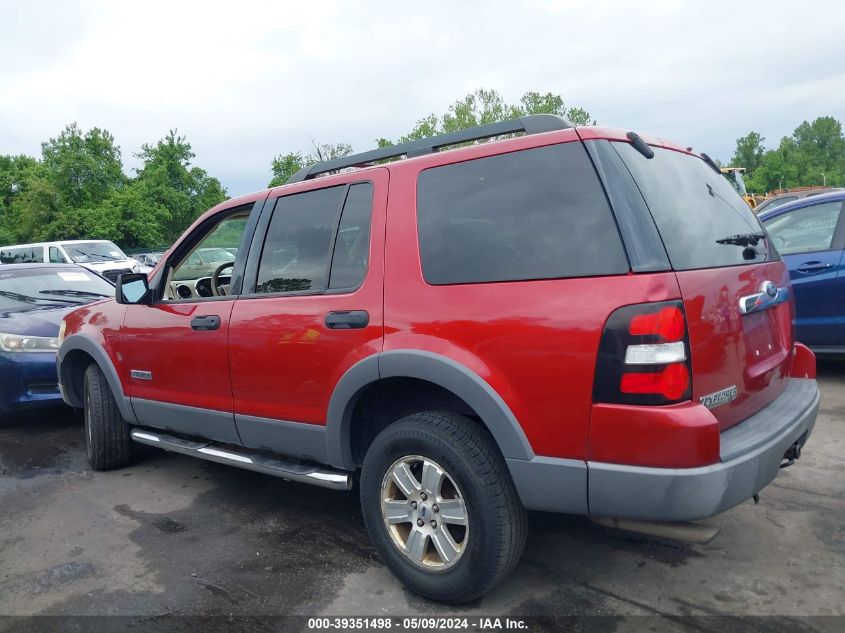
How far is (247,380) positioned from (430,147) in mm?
1530

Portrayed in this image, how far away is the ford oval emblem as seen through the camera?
277cm

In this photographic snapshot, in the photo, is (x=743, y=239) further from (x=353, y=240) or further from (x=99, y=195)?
(x=99, y=195)

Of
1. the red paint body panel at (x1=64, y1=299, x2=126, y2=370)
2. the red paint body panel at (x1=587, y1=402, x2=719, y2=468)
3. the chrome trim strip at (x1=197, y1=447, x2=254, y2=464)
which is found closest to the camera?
the red paint body panel at (x1=587, y1=402, x2=719, y2=468)

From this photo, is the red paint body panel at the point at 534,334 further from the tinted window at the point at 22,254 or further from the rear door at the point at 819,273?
the tinted window at the point at 22,254

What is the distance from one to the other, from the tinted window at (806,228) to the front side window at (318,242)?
4.27 m

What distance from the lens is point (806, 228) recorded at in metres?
6.00

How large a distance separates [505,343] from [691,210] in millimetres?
945

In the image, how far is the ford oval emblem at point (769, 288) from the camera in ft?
9.09

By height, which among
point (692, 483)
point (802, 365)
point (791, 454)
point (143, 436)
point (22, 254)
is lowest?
point (143, 436)

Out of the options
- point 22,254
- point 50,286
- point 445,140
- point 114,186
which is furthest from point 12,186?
point 445,140

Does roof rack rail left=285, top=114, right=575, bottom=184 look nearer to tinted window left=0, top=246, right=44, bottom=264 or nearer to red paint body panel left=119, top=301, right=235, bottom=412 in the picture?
red paint body panel left=119, top=301, right=235, bottom=412

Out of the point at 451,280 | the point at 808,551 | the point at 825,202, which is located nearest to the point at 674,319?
the point at 451,280

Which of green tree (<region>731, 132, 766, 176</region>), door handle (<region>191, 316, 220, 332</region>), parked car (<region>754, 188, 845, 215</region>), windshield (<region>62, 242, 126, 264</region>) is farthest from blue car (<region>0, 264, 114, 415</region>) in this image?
green tree (<region>731, 132, 766, 176</region>)

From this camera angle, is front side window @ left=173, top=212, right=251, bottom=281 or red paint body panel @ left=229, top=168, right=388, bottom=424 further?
front side window @ left=173, top=212, right=251, bottom=281
